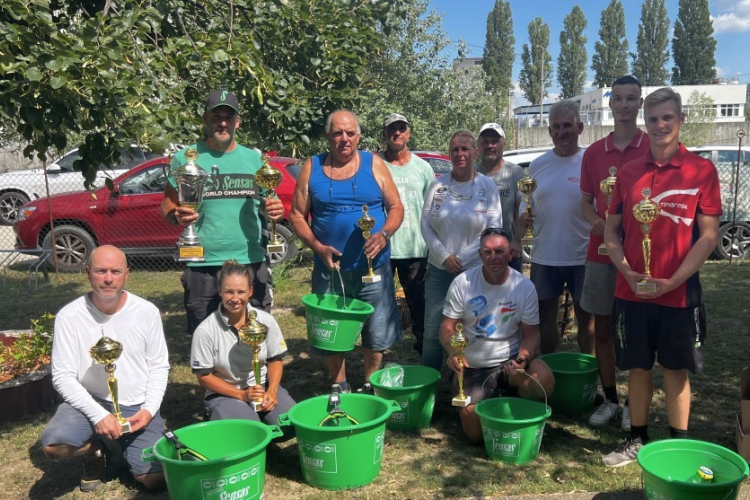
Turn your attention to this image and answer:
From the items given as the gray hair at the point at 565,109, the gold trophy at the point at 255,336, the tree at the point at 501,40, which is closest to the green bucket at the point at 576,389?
the gray hair at the point at 565,109

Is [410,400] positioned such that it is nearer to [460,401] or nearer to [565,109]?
[460,401]

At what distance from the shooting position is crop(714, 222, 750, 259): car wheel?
9.55 m

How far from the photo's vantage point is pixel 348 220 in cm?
420

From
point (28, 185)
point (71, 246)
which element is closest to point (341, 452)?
point (71, 246)

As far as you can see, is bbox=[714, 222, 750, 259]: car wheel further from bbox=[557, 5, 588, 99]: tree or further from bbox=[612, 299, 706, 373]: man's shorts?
bbox=[557, 5, 588, 99]: tree

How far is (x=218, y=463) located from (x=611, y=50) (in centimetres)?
5736

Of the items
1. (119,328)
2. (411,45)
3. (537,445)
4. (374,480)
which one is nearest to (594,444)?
(537,445)

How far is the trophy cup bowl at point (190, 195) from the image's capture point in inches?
151

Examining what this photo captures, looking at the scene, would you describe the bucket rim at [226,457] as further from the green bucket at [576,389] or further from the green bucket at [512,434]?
the green bucket at [576,389]

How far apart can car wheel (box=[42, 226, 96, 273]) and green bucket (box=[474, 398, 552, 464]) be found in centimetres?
796

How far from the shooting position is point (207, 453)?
11.4ft

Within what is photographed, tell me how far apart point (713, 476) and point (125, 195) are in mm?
8840

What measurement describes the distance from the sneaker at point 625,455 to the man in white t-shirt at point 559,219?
1020 mm

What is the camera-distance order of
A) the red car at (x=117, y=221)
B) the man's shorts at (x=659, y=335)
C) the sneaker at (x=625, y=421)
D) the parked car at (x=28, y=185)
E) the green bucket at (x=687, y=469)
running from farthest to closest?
the parked car at (x=28, y=185)
the red car at (x=117, y=221)
the sneaker at (x=625, y=421)
the man's shorts at (x=659, y=335)
the green bucket at (x=687, y=469)
